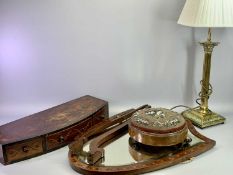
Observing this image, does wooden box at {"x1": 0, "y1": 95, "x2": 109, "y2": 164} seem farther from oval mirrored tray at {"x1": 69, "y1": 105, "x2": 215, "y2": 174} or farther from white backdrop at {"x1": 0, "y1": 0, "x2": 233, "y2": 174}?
white backdrop at {"x1": 0, "y1": 0, "x2": 233, "y2": 174}

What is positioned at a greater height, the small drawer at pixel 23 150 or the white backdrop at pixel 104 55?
the white backdrop at pixel 104 55

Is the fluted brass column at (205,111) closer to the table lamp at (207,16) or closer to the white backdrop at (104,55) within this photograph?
the table lamp at (207,16)

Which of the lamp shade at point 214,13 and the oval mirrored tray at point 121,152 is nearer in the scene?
the oval mirrored tray at point 121,152

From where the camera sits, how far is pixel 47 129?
93 cm

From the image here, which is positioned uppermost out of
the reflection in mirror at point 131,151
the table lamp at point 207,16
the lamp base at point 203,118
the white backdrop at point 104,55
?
the table lamp at point 207,16

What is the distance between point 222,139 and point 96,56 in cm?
51

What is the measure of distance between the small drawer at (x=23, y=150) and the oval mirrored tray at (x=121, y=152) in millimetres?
90

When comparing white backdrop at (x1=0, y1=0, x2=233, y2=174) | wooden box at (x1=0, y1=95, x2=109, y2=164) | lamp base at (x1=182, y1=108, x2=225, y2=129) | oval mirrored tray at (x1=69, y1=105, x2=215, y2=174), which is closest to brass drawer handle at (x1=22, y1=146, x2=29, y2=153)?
wooden box at (x1=0, y1=95, x2=109, y2=164)

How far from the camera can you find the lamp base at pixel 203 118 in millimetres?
1091

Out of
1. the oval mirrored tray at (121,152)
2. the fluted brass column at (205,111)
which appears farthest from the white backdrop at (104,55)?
the oval mirrored tray at (121,152)

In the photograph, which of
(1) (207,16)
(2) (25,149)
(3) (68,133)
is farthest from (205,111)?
(2) (25,149)

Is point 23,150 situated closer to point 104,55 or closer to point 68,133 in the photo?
point 68,133

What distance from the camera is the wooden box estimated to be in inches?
34.4

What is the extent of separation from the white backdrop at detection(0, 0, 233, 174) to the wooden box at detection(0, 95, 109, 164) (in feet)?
0.48
